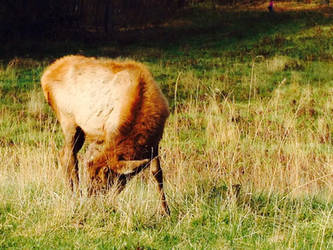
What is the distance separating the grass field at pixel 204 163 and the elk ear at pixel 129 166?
0.45 meters

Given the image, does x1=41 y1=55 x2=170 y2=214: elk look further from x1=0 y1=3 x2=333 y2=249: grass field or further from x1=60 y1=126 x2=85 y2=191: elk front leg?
x1=0 y1=3 x2=333 y2=249: grass field

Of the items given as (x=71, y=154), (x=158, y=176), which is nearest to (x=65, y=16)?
(x=71, y=154)

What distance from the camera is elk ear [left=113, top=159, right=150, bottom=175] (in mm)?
4825

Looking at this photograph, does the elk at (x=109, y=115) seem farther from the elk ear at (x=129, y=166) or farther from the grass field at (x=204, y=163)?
the grass field at (x=204, y=163)

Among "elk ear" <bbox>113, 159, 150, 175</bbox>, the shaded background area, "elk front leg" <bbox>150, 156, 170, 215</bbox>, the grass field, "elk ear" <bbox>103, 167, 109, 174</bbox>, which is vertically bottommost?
the grass field

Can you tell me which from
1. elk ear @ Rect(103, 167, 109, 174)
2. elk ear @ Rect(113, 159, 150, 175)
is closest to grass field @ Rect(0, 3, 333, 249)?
elk ear @ Rect(103, 167, 109, 174)

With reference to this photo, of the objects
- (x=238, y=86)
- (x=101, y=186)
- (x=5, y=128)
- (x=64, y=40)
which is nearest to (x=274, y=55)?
(x=238, y=86)

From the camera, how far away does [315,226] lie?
519cm

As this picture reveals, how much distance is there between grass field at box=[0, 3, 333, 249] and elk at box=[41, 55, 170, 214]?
303 millimetres

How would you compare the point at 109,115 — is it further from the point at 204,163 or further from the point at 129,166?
Answer: the point at 204,163

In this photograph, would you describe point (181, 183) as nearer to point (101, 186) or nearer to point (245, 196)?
point (245, 196)

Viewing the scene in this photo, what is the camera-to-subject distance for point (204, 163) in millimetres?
8375

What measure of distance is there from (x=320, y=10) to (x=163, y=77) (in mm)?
19533

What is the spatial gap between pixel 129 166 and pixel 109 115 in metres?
0.99
